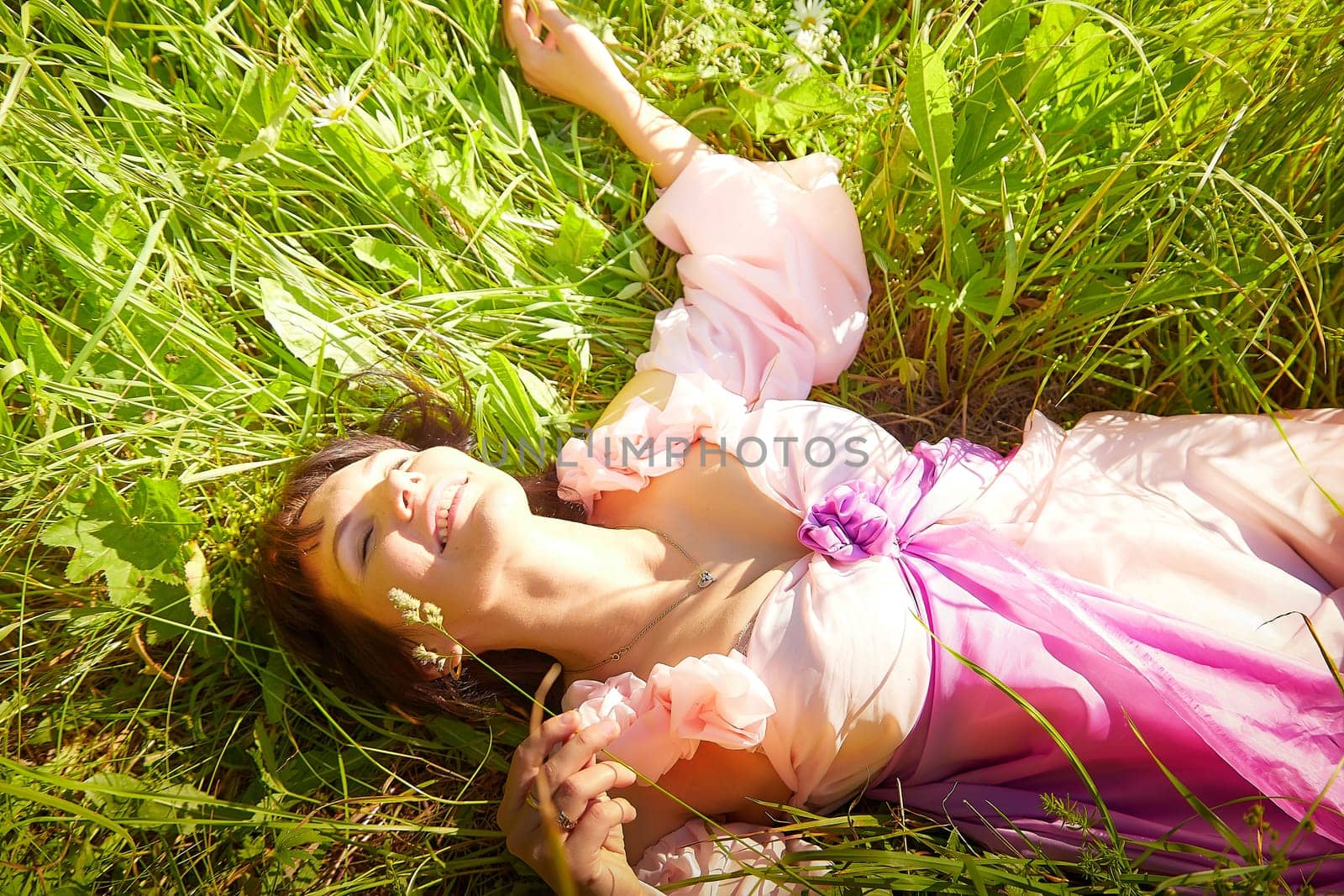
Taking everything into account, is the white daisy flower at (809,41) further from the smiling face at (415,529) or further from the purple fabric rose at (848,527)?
the smiling face at (415,529)

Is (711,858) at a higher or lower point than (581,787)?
lower

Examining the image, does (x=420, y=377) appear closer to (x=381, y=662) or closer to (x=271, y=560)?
(x=271, y=560)

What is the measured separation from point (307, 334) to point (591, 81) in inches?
42.9

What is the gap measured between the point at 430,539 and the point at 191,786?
913mm

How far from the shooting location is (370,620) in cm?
186

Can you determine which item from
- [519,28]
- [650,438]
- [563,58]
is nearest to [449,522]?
[650,438]

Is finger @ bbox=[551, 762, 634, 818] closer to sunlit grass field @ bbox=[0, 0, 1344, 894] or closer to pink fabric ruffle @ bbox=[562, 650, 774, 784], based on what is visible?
pink fabric ruffle @ bbox=[562, 650, 774, 784]

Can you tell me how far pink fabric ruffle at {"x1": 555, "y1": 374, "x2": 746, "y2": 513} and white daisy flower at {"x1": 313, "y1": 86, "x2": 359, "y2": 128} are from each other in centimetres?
113

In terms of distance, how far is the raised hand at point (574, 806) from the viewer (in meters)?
1.43

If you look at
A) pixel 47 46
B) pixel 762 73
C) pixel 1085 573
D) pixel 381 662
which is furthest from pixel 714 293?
pixel 47 46

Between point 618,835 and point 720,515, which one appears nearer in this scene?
point 618,835

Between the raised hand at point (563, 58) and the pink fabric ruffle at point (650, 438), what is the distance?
0.94m

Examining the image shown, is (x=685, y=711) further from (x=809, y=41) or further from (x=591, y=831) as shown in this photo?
(x=809, y=41)

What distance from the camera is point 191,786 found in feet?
6.27
